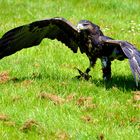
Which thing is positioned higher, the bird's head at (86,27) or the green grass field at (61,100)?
the bird's head at (86,27)

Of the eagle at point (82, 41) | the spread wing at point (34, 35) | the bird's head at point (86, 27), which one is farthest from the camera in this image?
the spread wing at point (34, 35)

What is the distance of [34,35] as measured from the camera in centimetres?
1145

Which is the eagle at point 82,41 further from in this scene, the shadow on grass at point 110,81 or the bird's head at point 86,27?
the shadow on grass at point 110,81

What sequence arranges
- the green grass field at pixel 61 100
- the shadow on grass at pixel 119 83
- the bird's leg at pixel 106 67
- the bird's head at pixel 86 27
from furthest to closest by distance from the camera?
the bird's leg at pixel 106 67 < the shadow on grass at pixel 119 83 < the bird's head at pixel 86 27 < the green grass field at pixel 61 100

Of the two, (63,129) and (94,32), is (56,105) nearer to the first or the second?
(63,129)

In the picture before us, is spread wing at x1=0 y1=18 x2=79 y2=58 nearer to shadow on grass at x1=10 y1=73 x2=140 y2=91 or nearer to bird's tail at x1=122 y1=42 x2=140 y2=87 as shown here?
shadow on grass at x1=10 y1=73 x2=140 y2=91

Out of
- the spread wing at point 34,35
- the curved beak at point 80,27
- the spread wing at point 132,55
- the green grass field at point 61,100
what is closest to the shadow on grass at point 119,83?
the green grass field at point 61,100

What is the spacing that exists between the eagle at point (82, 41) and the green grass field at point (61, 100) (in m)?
0.47

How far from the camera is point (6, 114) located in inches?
338

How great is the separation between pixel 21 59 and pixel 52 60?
730mm

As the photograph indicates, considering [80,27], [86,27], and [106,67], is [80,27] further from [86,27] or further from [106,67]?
[106,67]

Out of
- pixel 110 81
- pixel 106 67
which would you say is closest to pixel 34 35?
pixel 106 67

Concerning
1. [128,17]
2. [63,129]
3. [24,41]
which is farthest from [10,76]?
[128,17]

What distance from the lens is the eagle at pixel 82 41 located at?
9.93m
